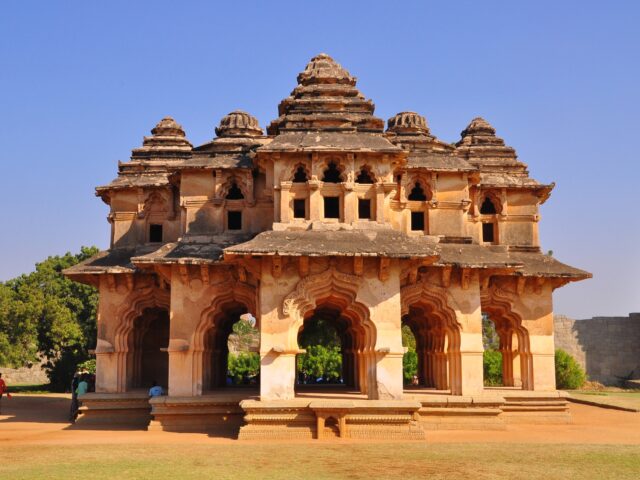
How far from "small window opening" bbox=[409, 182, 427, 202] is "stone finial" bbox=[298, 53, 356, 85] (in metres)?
3.71

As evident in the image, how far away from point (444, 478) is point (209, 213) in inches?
472

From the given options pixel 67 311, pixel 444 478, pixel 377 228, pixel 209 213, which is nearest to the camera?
pixel 444 478

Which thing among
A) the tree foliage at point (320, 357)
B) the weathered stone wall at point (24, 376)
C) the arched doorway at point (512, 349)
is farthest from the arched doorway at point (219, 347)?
the weathered stone wall at point (24, 376)

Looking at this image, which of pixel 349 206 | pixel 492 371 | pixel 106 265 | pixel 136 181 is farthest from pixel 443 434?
pixel 492 371

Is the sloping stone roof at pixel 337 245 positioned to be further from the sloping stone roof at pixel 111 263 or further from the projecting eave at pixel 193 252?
the sloping stone roof at pixel 111 263

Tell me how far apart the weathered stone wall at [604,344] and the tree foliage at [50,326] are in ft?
86.7

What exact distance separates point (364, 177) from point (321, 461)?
8.39m

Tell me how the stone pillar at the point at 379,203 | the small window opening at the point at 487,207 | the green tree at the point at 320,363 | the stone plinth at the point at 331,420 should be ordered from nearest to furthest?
1. the stone plinth at the point at 331,420
2. the stone pillar at the point at 379,203
3. the small window opening at the point at 487,207
4. the green tree at the point at 320,363

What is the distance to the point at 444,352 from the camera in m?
22.9

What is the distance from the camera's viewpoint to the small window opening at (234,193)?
2198 cm

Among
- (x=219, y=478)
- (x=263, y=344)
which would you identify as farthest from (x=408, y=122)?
(x=219, y=478)

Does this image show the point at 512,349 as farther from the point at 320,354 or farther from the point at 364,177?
the point at 320,354

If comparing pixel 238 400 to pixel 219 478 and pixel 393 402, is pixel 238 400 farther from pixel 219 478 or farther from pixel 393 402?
pixel 219 478

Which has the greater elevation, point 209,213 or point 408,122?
point 408,122
